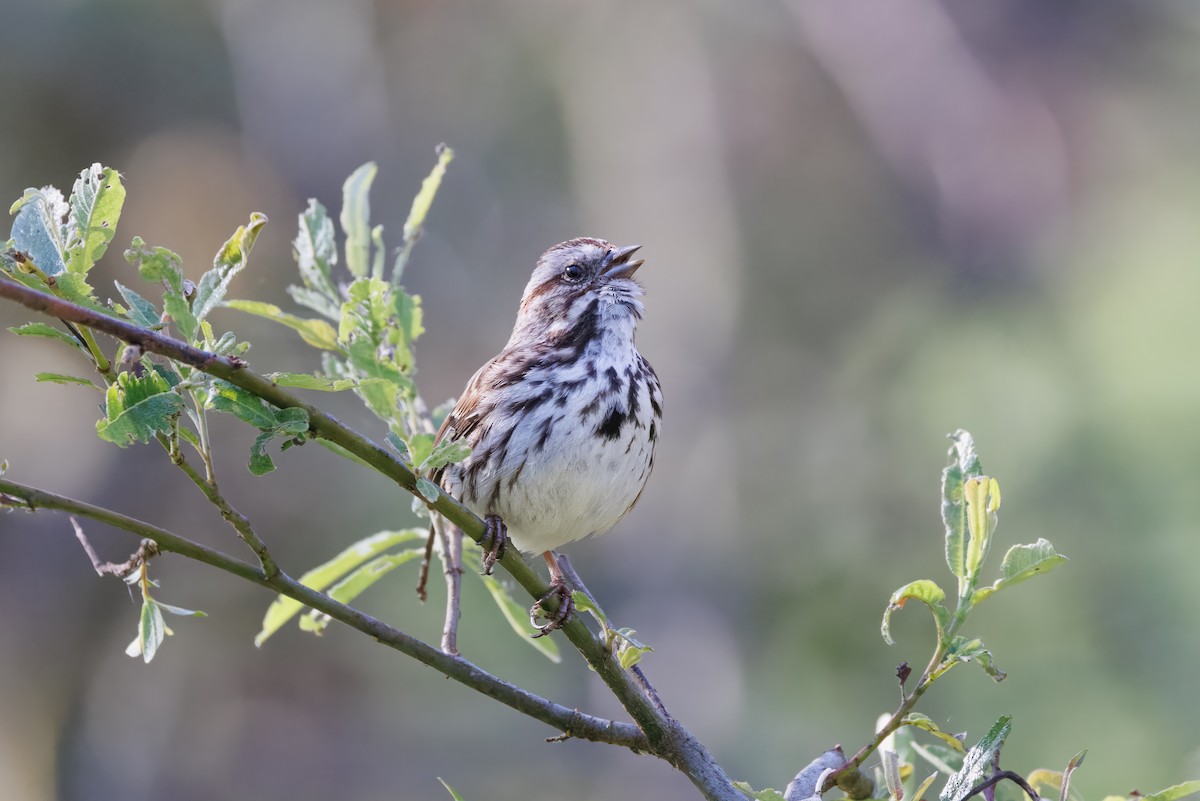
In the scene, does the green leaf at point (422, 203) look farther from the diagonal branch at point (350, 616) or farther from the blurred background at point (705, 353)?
the blurred background at point (705, 353)

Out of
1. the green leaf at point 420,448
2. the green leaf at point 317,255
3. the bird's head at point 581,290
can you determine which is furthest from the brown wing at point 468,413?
the green leaf at point 420,448

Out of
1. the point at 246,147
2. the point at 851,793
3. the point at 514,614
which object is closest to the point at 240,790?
the point at 246,147

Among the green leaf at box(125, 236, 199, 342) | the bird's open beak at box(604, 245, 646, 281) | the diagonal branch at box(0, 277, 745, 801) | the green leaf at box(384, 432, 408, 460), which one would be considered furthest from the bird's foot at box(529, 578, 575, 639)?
the bird's open beak at box(604, 245, 646, 281)

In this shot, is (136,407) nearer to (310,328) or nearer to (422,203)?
(310,328)

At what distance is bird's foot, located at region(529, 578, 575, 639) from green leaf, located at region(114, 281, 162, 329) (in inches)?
29.0

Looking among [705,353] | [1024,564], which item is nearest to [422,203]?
[1024,564]

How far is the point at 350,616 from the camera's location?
4.99 ft

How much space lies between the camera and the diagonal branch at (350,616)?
1.28 metres

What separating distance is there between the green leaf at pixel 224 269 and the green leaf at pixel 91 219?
111 millimetres

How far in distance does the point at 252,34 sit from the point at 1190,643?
883 cm

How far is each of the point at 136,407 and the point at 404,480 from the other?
0.31 meters

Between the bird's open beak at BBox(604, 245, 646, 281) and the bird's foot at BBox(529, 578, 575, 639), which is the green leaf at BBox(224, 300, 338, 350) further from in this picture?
the bird's open beak at BBox(604, 245, 646, 281)

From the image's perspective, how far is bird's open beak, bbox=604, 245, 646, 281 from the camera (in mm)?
3521

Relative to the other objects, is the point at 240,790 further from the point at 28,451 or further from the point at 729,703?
the point at 729,703
